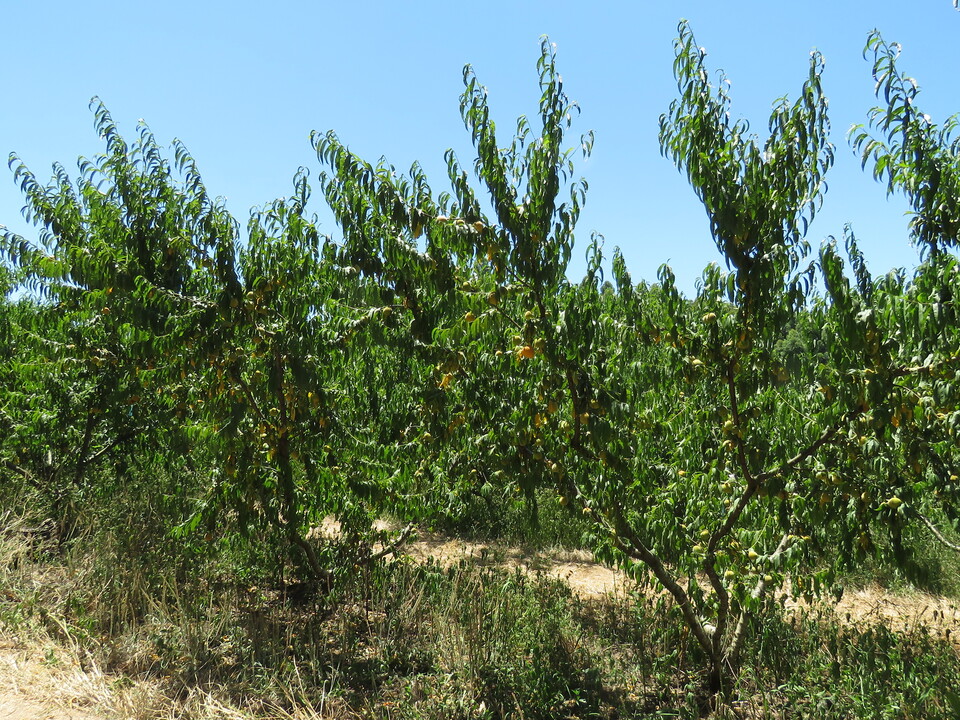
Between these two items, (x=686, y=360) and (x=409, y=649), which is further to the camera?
(x=409, y=649)

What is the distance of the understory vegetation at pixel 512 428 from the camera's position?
3525 mm

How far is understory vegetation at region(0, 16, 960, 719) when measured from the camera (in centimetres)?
353

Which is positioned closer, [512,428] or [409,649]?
[512,428]

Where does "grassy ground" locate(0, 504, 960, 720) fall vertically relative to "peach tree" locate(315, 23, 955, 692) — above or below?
below

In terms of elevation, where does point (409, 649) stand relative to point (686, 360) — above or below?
below

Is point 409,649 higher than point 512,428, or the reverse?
point 512,428

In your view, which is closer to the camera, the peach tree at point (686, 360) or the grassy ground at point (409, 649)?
the peach tree at point (686, 360)

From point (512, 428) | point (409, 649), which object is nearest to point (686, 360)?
point (512, 428)

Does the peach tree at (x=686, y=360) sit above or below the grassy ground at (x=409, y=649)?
above

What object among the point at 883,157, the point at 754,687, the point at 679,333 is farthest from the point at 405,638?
the point at 883,157

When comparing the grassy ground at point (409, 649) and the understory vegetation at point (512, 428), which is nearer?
the understory vegetation at point (512, 428)

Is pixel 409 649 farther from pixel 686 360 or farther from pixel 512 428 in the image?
pixel 686 360

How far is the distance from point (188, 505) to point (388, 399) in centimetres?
262

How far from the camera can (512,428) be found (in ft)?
14.0
